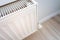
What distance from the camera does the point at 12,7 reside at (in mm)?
1069

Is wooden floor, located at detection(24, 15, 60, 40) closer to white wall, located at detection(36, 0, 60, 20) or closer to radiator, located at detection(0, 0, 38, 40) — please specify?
white wall, located at detection(36, 0, 60, 20)

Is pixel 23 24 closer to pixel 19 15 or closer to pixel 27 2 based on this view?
pixel 19 15

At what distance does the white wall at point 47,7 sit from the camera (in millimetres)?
1446

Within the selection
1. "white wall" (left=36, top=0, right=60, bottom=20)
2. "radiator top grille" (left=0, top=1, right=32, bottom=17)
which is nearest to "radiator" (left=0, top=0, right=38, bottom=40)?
"radiator top grille" (left=0, top=1, right=32, bottom=17)

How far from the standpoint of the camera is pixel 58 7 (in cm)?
173

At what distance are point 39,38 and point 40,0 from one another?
24.1 inches

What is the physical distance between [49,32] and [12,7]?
79 cm

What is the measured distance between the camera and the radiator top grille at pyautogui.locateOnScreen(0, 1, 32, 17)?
40.0 inches

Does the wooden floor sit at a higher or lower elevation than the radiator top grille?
lower

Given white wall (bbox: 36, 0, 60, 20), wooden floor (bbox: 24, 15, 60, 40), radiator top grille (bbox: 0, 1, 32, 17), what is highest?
radiator top grille (bbox: 0, 1, 32, 17)

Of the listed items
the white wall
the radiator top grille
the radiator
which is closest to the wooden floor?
the white wall

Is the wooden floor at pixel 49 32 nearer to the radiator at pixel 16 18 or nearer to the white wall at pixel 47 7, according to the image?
the white wall at pixel 47 7

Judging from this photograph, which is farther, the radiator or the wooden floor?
the wooden floor

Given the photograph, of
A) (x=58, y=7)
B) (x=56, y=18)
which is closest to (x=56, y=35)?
(x=56, y=18)
